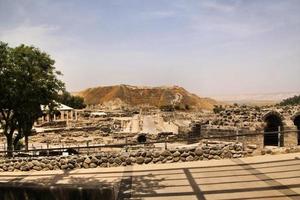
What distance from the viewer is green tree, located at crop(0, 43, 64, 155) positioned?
84.8 feet

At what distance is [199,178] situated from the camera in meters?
11.6

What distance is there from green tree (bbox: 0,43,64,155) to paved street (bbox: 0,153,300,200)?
1190cm

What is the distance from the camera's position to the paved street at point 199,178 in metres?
9.97

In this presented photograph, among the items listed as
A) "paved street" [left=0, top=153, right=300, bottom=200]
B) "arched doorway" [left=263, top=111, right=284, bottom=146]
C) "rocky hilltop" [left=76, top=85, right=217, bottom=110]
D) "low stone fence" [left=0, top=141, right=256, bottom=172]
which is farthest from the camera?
"rocky hilltop" [left=76, top=85, right=217, bottom=110]

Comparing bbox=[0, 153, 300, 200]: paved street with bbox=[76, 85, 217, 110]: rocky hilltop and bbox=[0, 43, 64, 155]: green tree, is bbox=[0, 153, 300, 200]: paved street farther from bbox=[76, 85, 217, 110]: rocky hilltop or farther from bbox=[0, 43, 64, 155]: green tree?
bbox=[76, 85, 217, 110]: rocky hilltop

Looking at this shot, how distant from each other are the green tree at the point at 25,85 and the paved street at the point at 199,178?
39.0 feet

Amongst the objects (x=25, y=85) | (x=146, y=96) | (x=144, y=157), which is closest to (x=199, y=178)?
(x=144, y=157)

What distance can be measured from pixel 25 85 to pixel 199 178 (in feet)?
57.5

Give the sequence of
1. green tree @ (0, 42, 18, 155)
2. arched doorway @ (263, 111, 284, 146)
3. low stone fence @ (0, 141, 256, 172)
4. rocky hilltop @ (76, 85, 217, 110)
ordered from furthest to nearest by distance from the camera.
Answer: rocky hilltop @ (76, 85, 217, 110), arched doorway @ (263, 111, 284, 146), green tree @ (0, 42, 18, 155), low stone fence @ (0, 141, 256, 172)

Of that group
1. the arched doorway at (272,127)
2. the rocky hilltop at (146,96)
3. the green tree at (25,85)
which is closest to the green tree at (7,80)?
the green tree at (25,85)

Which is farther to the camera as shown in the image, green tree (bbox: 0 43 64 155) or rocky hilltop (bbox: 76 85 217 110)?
rocky hilltop (bbox: 76 85 217 110)

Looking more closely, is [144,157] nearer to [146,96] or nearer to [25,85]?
[25,85]

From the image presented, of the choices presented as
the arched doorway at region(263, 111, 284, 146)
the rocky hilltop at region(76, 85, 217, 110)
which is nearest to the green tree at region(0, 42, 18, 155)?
the arched doorway at region(263, 111, 284, 146)

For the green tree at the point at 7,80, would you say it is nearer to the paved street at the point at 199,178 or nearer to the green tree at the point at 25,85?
the green tree at the point at 25,85
